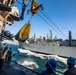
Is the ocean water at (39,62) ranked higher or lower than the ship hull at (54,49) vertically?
lower

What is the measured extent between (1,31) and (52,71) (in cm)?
1196

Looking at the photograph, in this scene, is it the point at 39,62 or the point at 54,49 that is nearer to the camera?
the point at 39,62

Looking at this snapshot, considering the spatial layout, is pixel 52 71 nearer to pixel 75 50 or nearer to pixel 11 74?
pixel 11 74

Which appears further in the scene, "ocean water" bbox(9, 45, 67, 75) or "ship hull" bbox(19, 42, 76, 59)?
"ship hull" bbox(19, 42, 76, 59)

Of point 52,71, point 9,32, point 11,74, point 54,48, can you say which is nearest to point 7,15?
point 9,32

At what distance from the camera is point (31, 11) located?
1616 cm

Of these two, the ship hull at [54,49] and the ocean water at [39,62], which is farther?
the ship hull at [54,49]

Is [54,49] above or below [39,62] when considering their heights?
above

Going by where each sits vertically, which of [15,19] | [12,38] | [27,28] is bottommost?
[12,38]

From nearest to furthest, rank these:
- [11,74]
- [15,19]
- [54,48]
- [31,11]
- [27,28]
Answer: [11,74] < [27,28] < [31,11] < [15,19] < [54,48]

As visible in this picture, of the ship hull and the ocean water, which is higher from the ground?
the ship hull

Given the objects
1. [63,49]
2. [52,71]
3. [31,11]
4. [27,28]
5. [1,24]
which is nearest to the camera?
[52,71]

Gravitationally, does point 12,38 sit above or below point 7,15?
below

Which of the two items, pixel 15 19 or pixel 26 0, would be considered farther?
pixel 15 19
